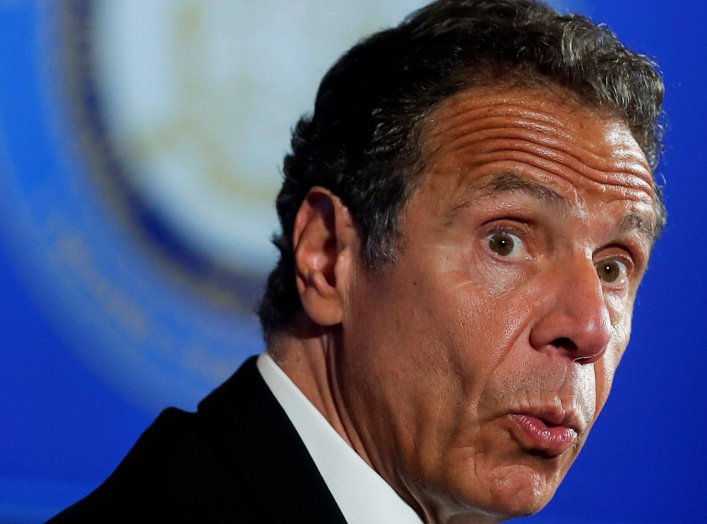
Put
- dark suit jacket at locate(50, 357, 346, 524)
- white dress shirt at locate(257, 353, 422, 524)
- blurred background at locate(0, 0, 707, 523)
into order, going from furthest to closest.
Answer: blurred background at locate(0, 0, 707, 523), white dress shirt at locate(257, 353, 422, 524), dark suit jacket at locate(50, 357, 346, 524)

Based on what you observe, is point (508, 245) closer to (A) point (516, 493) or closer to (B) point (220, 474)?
(A) point (516, 493)

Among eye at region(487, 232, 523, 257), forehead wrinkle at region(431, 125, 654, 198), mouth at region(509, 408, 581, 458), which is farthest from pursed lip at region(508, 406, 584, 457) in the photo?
forehead wrinkle at region(431, 125, 654, 198)

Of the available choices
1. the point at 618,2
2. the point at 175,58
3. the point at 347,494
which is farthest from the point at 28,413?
the point at 618,2

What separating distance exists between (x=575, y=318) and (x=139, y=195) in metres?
1.14

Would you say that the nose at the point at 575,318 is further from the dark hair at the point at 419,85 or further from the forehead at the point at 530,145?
the dark hair at the point at 419,85

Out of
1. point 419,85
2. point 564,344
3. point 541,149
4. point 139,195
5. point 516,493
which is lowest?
point 516,493

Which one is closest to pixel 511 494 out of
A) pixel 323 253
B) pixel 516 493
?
pixel 516 493

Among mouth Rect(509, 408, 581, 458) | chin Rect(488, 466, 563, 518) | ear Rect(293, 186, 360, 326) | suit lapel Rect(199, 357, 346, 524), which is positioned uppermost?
ear Rect(293, 186, 360, 326)

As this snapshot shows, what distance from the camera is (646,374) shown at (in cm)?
270

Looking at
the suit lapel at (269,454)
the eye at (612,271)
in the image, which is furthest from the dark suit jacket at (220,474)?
the eye at (612,271)

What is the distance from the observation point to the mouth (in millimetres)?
1540

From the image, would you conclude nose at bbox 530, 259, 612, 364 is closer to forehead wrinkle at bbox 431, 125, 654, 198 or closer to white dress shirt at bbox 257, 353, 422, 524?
forehead wrinkle at bbox 431, 125, 654, 198

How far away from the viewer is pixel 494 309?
157 centimetres

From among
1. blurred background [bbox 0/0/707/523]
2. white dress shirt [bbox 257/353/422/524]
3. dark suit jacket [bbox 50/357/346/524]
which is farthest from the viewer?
blurred background [bbox 0/0/707/523]
